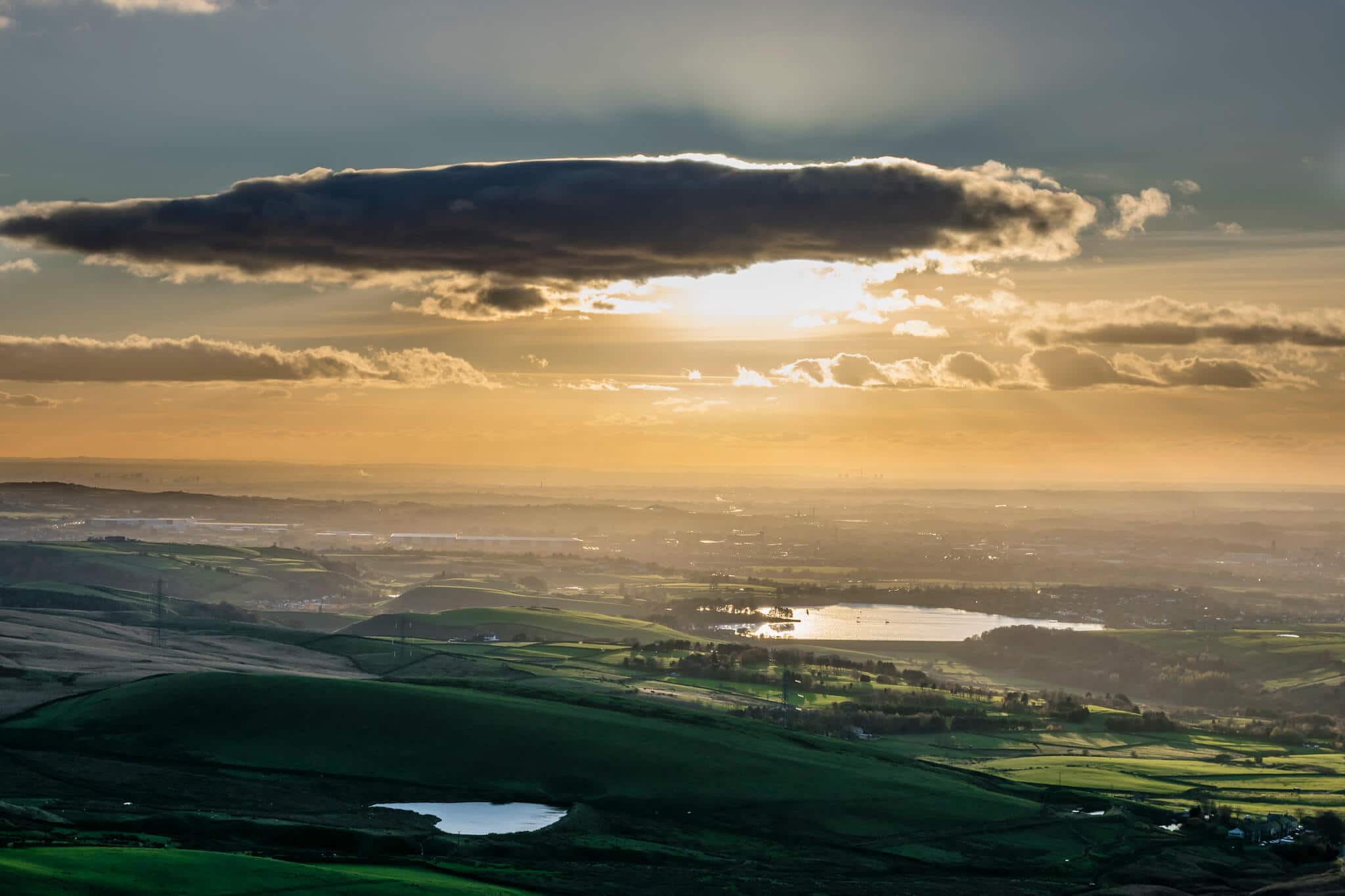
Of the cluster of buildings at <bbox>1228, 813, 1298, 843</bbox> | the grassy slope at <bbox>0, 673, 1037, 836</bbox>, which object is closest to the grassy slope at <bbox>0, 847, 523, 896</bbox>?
the grassy slope at <bbox>0, 673, 1037, 836</bbox>

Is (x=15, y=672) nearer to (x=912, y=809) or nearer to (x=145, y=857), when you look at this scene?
(x=145, y=857)

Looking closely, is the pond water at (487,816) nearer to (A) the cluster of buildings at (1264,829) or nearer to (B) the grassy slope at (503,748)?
(B) the grassy slope at (503,748)

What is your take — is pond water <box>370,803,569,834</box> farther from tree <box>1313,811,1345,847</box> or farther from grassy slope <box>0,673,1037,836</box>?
tree <box>1313,811,1345,847</box>

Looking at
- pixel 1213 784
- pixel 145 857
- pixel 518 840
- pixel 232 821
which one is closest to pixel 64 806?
pixel 232 821

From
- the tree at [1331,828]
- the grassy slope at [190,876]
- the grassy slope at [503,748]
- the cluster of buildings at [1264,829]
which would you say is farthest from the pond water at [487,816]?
the tree at [1331,828]

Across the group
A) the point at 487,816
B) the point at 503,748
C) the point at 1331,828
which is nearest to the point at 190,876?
the point at 487,816

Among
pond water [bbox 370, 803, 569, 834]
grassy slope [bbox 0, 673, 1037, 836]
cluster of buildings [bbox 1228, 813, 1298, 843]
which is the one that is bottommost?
cluster of buildings [bbox 1228, 813, 1298, 843]
